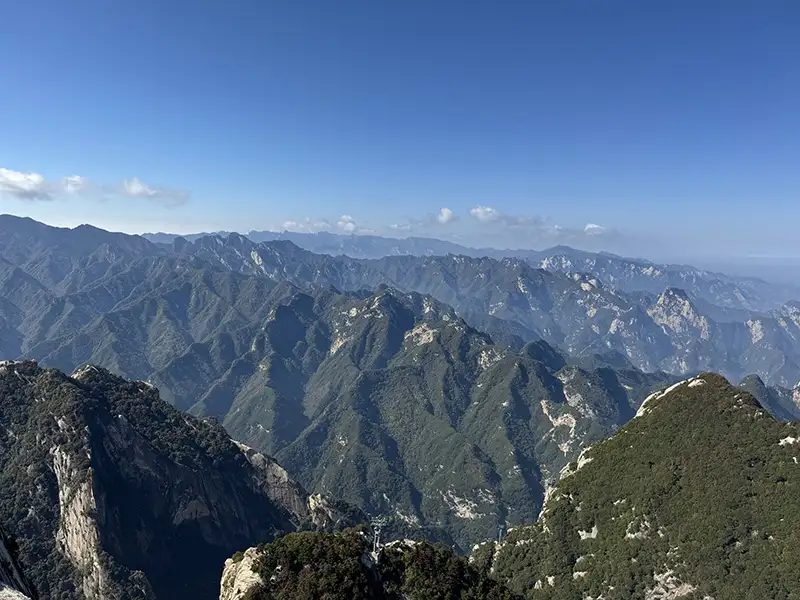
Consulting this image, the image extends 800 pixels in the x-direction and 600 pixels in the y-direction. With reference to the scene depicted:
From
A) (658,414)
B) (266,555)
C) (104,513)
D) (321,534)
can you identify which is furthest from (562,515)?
(104,513)

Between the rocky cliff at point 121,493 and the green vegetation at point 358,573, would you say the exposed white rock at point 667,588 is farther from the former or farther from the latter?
the rocky cliff at point 121,493

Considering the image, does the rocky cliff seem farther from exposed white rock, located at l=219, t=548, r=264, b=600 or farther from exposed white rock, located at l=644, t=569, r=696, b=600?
exposed white rock, located at l=644, t=569, r=696, b=600

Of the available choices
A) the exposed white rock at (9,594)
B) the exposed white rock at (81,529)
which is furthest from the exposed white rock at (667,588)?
the exposed white rock at (81,529)

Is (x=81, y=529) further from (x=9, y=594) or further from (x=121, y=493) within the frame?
(x=9, y=594)

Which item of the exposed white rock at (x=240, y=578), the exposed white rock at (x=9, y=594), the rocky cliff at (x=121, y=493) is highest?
the exposed white rock at (x=9, y=594)

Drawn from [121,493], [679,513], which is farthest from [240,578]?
[121,493]

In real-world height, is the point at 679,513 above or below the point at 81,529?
above

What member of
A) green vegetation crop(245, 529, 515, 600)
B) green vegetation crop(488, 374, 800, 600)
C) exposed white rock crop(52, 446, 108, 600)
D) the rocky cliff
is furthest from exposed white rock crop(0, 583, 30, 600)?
exposed white rock crop(52, 446, 108, 600)

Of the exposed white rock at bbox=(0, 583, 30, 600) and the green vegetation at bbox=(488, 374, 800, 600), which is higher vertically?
the exposed white rock at bbox=(0, 583, 30, 600)
